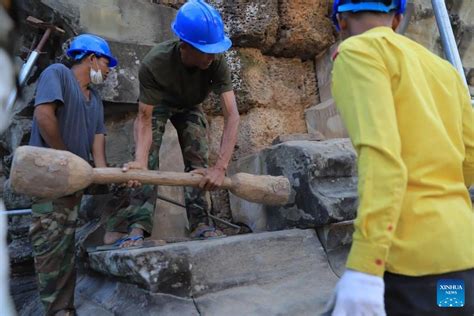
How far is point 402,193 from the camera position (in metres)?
1.07

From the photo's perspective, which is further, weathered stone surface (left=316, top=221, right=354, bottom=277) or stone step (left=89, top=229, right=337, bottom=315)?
weathered stone surface (left=316, top=221, right=354, bottom=277)

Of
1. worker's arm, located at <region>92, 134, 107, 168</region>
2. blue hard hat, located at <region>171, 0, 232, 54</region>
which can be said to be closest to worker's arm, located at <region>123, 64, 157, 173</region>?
worker's arm, located at <region>92, 134, 107, 168</region>

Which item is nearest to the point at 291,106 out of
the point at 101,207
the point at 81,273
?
the point at 101,207

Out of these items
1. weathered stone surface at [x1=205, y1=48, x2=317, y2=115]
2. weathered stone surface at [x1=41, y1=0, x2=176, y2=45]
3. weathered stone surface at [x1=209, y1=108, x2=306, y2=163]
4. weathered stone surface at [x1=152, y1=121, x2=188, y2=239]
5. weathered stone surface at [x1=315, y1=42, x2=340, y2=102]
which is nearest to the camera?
weathered stone surface at [x1=152, y1=121, x2=188, y2=239]

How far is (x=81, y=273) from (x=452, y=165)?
2526mm

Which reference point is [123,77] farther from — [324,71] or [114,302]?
[324,71]

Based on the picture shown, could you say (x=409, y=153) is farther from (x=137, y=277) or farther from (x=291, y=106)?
(x=291, y=106)

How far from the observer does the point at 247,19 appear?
4305mm

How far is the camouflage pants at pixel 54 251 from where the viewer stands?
2461 millimetres

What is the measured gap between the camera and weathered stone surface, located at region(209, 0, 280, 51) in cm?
429

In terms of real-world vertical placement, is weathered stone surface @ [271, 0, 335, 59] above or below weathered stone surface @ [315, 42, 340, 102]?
above

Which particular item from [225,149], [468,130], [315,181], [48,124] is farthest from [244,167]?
[468,130]

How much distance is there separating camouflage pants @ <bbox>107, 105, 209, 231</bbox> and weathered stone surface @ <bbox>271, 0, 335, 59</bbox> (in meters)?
1.61

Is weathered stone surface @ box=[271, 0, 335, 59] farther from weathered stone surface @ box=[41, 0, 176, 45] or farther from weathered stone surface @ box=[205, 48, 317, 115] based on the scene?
weathered stone surface @ box=[41, 0, 176, 45]
